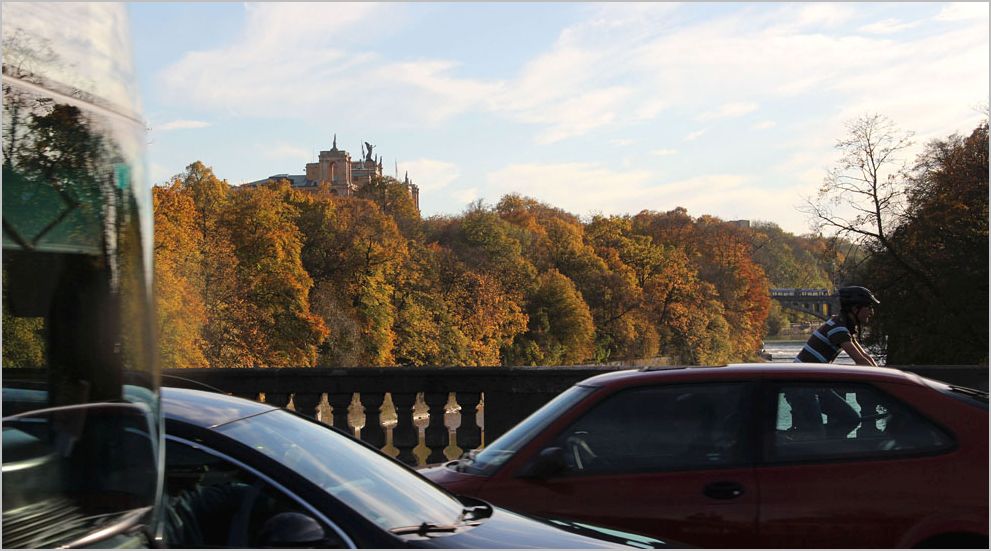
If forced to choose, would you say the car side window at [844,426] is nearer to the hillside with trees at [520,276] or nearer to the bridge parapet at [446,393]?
the bridge parapet at [446,393]

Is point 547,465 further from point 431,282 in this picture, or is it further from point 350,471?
point 431,282

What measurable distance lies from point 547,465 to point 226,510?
204 centimetres

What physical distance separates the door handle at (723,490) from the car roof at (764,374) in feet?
1.83

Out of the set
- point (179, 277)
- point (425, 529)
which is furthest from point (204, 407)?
point (179, 277)

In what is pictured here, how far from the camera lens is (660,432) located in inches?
214

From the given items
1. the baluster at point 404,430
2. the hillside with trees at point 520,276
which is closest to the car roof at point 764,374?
the baluster at point 404,430

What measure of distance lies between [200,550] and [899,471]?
3.25m

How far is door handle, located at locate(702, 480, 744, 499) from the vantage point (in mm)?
5184

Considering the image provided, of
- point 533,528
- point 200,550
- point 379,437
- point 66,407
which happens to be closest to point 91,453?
point 66,407

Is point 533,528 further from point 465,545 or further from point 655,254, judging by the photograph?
point 655,254

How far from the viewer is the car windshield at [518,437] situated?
18.3 feet

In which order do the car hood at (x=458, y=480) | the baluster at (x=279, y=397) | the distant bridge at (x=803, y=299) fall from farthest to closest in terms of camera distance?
the distant bridge at (x=803, y=299), the baluster at (x=279, y=397), the car hood at (x=458, y=480)

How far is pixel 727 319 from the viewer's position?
86.0 metres

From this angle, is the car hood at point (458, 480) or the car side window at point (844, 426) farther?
the car hood at point (458, 480)
